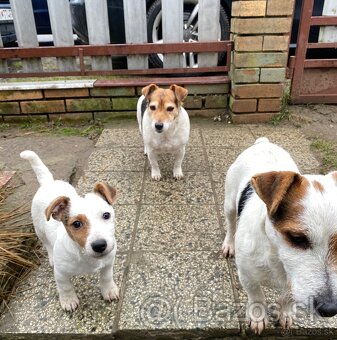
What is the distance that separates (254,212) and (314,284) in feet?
1.85

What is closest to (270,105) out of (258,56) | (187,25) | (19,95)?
(258,56)

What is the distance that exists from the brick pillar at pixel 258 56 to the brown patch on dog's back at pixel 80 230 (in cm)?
396

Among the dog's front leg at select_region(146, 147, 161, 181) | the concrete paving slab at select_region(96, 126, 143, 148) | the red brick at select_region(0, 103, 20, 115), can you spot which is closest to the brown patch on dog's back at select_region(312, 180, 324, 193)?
the dog's front leg at select_region(146, 147, 161, 181)

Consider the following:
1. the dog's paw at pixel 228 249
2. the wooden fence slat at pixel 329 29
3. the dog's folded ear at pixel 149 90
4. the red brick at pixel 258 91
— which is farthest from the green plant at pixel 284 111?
the dog's paw at pixel 228 249

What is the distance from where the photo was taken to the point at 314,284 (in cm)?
150

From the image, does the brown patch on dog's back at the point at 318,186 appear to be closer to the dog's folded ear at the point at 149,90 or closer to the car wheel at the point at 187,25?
the dog's folded ear at the point at 149,90

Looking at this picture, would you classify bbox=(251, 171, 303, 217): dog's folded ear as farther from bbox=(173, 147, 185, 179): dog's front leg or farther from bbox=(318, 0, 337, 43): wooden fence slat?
bbox=(318, 0, 337, 43): wooden fence slat

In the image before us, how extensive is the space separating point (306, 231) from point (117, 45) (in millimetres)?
4762

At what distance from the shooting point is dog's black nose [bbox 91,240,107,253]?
195 centimetres

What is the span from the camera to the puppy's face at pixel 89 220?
197 cm

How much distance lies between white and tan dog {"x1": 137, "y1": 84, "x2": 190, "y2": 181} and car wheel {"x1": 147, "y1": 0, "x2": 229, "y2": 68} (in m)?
1.90

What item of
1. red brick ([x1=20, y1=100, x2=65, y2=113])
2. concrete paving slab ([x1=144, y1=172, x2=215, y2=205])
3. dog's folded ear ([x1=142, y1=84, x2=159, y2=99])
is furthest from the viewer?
red brick ([x1=20, y1=100, x2=65, y2=113])

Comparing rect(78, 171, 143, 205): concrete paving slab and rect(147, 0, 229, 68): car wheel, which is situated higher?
rect(147, 0, 229, 68): car wheel

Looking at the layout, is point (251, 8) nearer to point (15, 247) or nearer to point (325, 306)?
point (15, 247)
